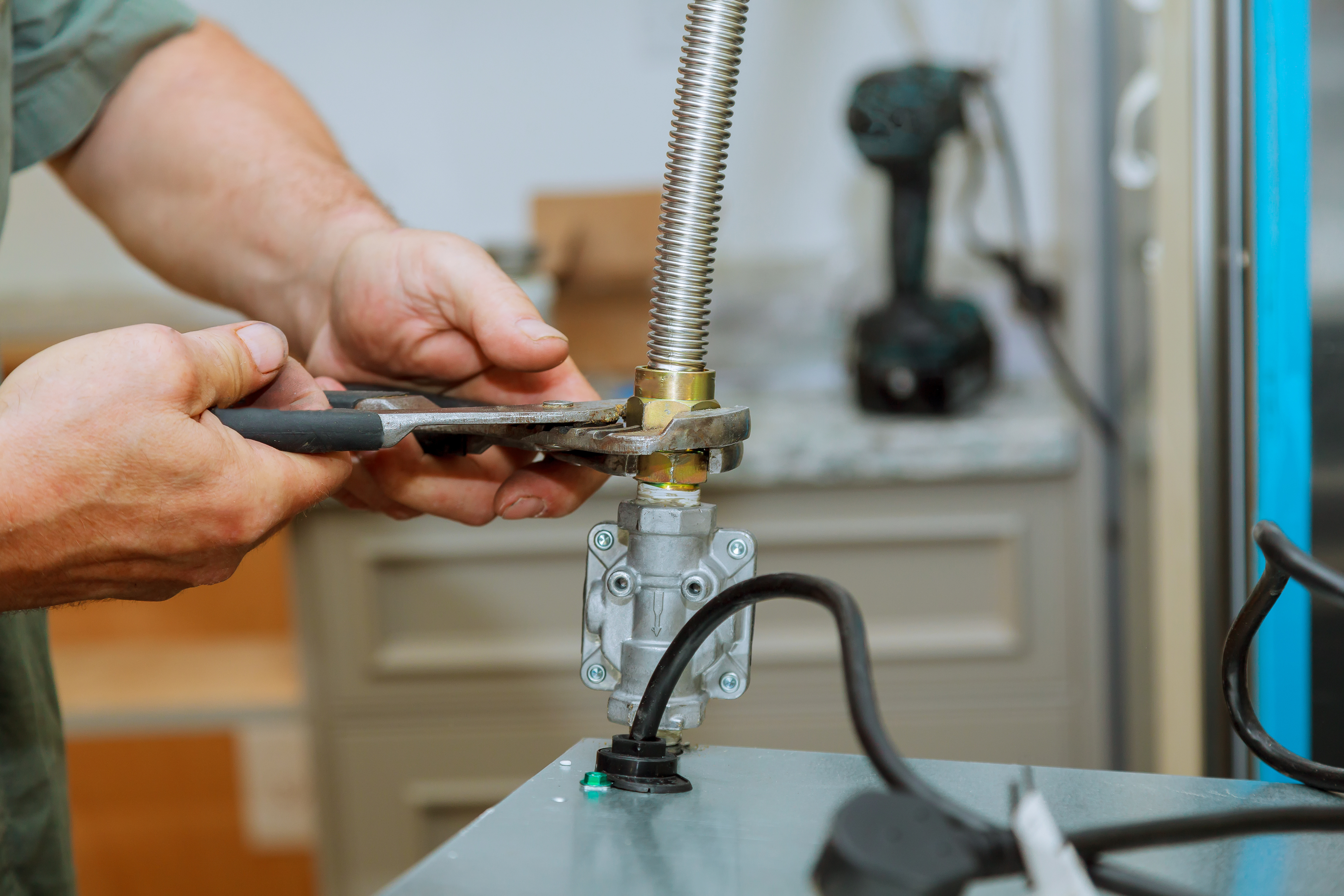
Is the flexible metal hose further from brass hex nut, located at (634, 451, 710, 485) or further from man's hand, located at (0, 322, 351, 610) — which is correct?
man's hand, located at (0, 322, 351, 610)

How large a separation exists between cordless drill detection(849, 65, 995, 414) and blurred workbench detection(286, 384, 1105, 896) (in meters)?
0.05

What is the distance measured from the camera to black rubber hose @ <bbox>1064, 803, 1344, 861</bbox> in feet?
0.86

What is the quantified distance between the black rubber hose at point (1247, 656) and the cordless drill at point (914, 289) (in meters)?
0.85

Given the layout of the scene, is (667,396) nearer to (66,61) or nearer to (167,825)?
(66,61)

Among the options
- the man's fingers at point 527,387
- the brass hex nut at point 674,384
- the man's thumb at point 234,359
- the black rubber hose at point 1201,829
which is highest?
the man's thumb at point 234,359

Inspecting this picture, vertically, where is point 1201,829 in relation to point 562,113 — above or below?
below

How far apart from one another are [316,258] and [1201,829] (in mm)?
498

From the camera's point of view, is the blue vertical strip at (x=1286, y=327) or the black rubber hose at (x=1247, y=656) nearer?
the black rubber hose at (x=1247, y=656)

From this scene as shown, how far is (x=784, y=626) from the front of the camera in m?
1.15

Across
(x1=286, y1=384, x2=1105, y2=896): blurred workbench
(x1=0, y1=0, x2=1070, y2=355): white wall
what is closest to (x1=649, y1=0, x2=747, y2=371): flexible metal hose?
(x1=286, y1=384, x2=1105, y2=896): blurred workbench

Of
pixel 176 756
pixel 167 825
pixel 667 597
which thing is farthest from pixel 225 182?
pixel 167 825

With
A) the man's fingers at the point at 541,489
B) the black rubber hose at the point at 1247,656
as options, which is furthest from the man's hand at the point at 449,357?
the black rubber hose at the point at 1247,656

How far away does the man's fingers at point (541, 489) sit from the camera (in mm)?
521

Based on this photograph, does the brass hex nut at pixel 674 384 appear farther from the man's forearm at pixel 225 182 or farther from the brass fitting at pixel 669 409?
the man's forearm at pixel 225 182
